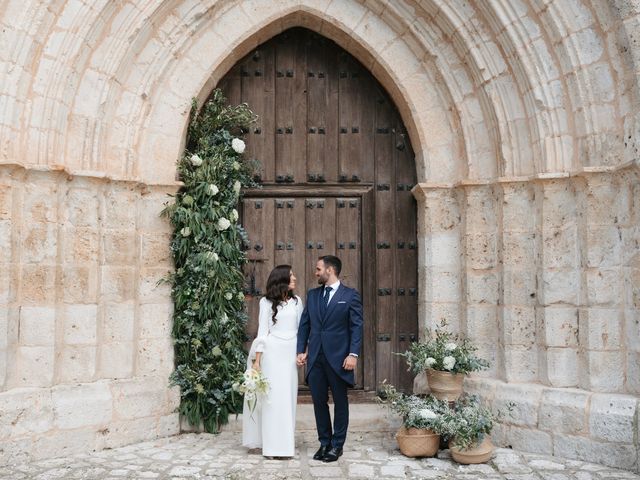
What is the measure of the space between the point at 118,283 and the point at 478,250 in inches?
112

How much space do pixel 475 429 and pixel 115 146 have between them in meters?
3.41

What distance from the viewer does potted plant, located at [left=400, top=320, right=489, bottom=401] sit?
4906 mm

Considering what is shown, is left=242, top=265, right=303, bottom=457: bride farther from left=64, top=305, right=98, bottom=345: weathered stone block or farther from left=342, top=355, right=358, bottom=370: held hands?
left=64, top=305, right=98, bottom=345: weathered stone block

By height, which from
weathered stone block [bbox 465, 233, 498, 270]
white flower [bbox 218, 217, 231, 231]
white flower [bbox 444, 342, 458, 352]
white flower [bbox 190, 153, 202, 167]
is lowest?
white flower [bbox 444, 342, 458, 352]

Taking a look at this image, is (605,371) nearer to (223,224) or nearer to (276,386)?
(276,386)

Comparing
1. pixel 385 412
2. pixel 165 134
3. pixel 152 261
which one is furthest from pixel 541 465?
pixel 165 134

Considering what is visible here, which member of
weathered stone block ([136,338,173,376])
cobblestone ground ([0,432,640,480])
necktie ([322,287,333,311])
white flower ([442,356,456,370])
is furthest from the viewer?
weathered stone block ([136,338,173,376])

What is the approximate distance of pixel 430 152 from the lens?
5.54 meters

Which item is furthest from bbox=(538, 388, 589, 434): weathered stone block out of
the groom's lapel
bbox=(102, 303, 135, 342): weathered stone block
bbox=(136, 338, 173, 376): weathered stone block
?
bbox=(102, 303, 135, 342): weathered stone block

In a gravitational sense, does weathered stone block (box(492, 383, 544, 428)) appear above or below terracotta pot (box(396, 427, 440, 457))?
above

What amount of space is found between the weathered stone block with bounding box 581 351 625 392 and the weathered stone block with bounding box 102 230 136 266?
3526 millimetres

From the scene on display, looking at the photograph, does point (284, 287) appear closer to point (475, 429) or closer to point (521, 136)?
point (475, 429)

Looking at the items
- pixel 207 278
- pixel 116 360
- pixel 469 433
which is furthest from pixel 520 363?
pixel 116 360

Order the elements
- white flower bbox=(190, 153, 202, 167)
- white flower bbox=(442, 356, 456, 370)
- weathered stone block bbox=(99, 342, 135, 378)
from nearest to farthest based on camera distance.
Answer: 1. white flower bbox=(442, 356, 456, 370)
2. weathered stone block bbox=(99, 342, 135, 378)
3. white flower bbox=(190, 153, 202, 167)
